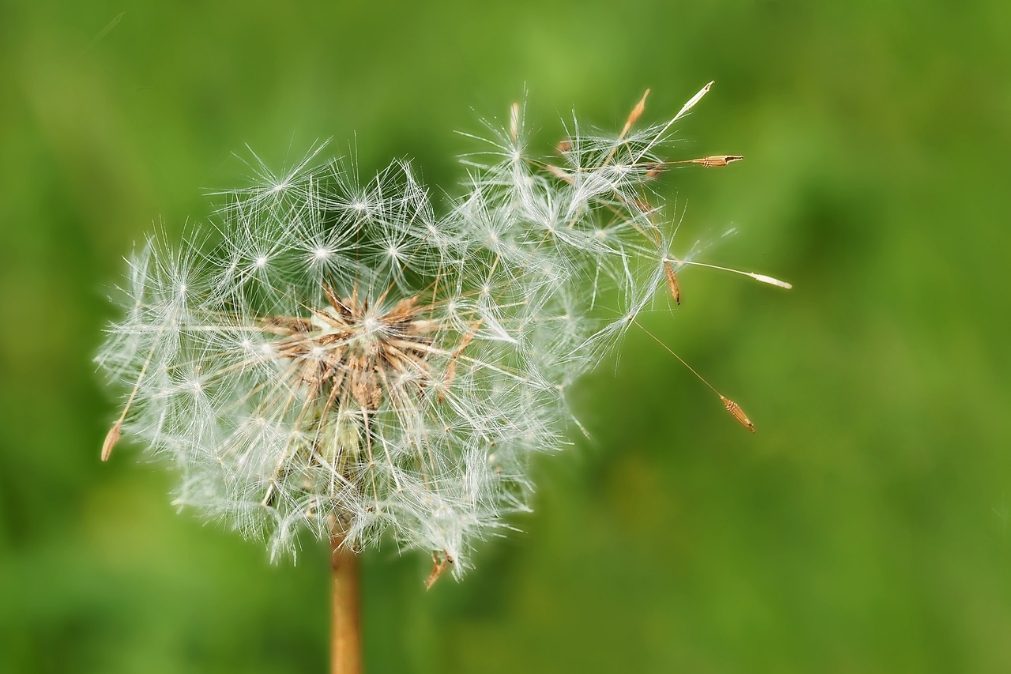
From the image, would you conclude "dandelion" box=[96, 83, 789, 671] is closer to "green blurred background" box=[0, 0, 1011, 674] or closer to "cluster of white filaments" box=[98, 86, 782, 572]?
"cluster of white filaments" box=[98, 86, 782, 572]

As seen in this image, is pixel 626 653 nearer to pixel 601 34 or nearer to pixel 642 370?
pixel 642 370

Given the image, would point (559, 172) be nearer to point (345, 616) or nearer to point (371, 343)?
point (371, 343)

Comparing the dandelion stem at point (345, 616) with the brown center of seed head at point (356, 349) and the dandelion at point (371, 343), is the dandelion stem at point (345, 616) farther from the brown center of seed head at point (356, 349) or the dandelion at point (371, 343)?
the brown center of seed head at point (356, 349)

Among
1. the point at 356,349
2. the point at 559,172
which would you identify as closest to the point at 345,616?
the point at 356,349

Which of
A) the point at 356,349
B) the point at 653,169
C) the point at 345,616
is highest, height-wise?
the point at 653,169

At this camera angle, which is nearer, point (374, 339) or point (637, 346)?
point (374, 339)

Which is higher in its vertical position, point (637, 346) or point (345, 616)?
point (637, 346)

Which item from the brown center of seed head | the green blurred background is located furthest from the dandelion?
the green blurred background
